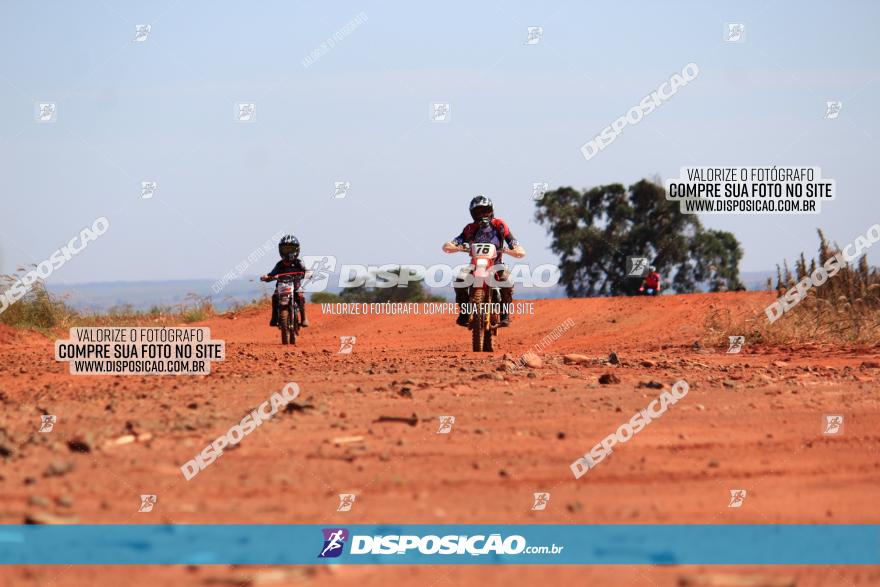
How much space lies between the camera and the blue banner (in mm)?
5727

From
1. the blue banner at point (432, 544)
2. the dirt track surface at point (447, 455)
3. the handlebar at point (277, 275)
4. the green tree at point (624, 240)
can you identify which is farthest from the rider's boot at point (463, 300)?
the green tree at point (624, 240)

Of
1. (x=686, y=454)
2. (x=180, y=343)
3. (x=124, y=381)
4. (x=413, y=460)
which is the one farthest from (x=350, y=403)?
(x=180, y=343)

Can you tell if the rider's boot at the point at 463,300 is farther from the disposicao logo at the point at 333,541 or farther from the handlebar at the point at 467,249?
the disposicao logo at the point at 333,541

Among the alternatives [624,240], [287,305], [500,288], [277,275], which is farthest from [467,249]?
[624,240]

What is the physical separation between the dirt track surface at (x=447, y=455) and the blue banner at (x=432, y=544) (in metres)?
0.13

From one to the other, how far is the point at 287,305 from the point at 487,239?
15.6ft

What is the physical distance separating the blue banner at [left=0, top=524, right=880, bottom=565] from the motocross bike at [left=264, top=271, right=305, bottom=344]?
526 inches

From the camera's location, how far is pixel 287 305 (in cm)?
1977

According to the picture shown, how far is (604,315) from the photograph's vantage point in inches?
976

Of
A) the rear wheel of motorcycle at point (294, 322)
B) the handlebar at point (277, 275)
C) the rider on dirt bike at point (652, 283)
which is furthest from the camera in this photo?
the rider on dirt bike at point (652, 283)

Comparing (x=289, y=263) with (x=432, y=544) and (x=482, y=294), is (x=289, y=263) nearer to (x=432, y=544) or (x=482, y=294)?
(x=482, y=294)

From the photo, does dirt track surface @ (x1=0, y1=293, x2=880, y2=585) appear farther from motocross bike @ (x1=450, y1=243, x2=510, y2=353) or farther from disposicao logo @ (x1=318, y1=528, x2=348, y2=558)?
motocross bike @ (x1=450, y1=243, x2=510, y2=353)

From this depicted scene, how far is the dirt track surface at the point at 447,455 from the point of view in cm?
623

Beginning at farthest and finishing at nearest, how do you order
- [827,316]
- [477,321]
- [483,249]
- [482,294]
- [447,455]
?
[827,316], [477,321], [482,294], [483,249], [447,455]
